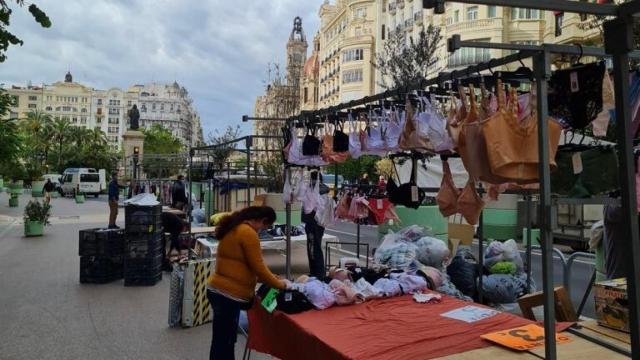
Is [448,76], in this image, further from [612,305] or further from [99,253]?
[99,253]

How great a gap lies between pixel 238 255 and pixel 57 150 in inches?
2874

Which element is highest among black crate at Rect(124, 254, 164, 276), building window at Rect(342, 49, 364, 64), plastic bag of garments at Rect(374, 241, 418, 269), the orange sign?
building window at Rect(342, 49, 364, 64)

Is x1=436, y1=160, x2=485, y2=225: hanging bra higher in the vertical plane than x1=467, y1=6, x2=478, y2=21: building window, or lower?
lower

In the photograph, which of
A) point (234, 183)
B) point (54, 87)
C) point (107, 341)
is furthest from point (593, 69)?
point (54, 87)

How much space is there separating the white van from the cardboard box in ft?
147

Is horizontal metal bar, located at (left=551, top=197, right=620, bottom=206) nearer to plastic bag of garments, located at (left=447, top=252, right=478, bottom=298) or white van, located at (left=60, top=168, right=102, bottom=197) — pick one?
plastic bag of garments, located at (left=447, top=252, right=478, bottom=298)

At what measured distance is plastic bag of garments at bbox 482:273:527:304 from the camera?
586 centimetres

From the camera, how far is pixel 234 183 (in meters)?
14.9

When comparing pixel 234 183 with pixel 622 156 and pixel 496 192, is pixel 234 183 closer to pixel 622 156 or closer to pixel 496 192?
pixel 496 192

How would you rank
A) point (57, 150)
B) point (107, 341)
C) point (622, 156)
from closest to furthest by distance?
point (622, 156) < point (107, 341) < point (57, 150)

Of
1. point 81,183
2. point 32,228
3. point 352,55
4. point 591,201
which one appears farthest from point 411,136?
point 352,55

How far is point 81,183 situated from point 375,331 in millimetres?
44527

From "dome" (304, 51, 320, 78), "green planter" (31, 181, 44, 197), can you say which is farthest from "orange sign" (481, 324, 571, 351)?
"dome" (304, 51, 320, 78)

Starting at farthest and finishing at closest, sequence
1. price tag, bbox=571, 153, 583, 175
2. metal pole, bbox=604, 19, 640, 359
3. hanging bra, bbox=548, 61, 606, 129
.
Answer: price tag, bbox=571, 153, 583, 175
hanging bra, bbox=548, 61, 606, 129
metal pole, bbox=604, 19, 640, 359
